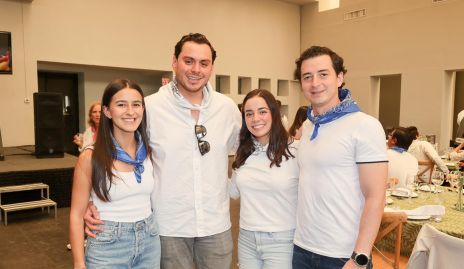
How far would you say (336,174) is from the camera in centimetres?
157

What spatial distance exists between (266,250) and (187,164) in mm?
561

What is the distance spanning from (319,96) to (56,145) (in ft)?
21.0

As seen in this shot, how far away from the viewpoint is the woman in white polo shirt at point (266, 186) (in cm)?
185

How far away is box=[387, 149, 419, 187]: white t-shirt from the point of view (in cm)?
397

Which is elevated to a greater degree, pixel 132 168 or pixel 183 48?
pixel 183 48

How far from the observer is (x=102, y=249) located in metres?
1.70

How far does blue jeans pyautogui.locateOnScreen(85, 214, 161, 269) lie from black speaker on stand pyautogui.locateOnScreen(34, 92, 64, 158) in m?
5.59

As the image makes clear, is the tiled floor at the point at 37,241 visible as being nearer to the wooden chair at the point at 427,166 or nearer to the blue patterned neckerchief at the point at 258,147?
the blue patterned neckerchief at the point at 258,147

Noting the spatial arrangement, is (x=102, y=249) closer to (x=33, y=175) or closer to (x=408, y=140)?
(x=408, y=140)

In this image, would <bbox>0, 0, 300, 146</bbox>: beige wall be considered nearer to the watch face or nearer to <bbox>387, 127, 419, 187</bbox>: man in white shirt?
<bbox>387, 127, 419, 187</bbox>: man in white shirt

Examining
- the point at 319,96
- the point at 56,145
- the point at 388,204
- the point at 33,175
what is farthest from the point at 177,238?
the point at 56,145

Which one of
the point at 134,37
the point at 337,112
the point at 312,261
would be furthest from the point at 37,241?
the point at 134,37

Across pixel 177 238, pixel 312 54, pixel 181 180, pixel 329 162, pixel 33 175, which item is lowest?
pixel 33 175

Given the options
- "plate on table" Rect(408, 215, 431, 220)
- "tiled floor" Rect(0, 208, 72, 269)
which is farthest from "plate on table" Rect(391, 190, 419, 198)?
"tiled floor" Rect(0, 208, 72, 269)
